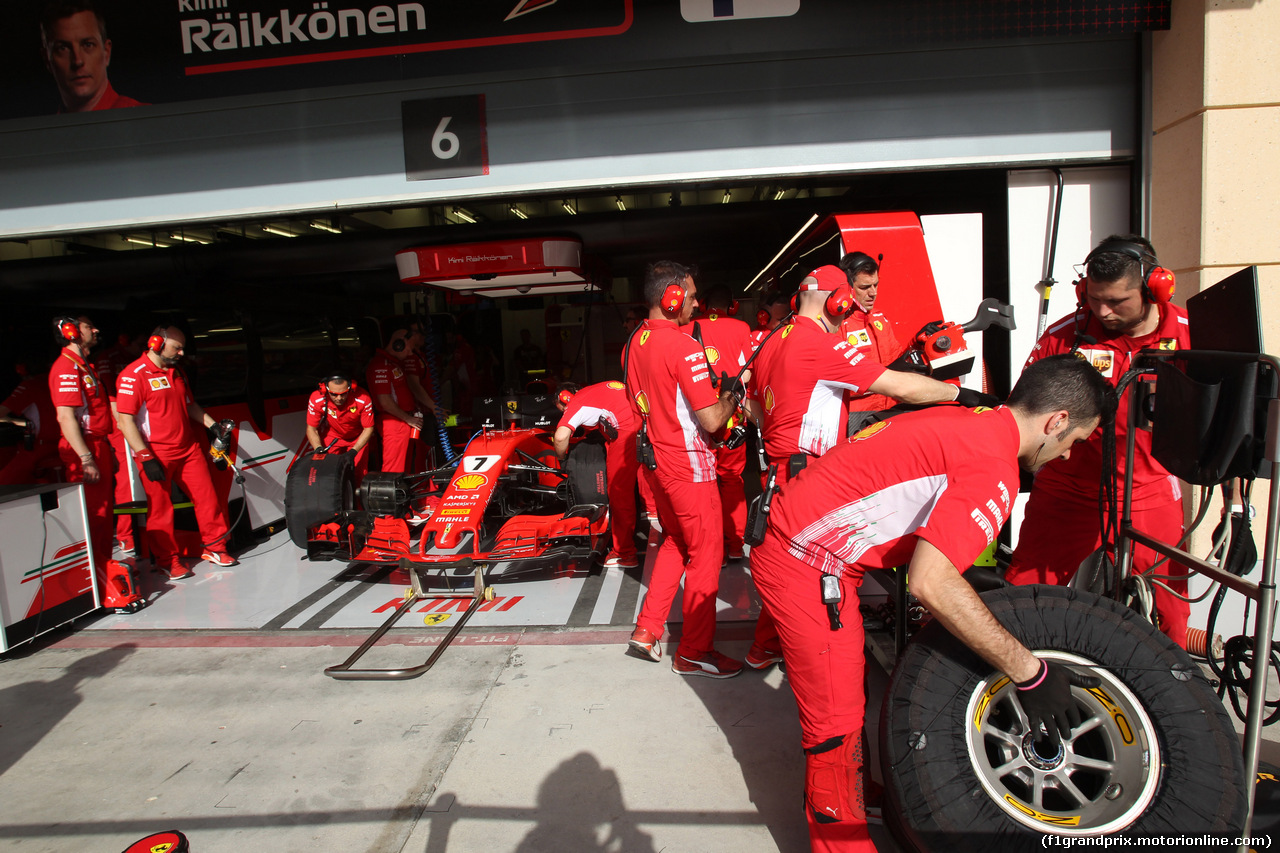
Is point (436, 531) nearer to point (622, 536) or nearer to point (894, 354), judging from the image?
point (622, 536)

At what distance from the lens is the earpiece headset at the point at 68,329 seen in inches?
169

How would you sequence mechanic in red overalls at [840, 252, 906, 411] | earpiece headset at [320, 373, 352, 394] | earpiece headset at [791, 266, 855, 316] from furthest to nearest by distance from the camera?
earpiece headset at [320, 373, 352, 394], mechanic in red overalls at [840, 252, 906, 411], earpiece headset at [791, 266, 855, 316]

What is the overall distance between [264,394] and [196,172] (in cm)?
236

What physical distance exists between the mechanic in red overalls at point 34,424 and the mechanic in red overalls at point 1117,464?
669 centimetres

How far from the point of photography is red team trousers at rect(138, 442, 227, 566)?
4770mm

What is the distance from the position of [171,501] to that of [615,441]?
348 centimetres

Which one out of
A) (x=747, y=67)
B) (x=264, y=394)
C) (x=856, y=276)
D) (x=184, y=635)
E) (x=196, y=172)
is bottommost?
(x=184, y=635)

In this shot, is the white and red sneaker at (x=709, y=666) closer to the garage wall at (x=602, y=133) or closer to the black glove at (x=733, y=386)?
the black glove at (x=733, y=386)

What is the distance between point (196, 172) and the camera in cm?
464

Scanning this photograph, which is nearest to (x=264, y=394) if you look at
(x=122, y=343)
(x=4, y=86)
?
(x=122, y=343)

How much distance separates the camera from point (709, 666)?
2971 millimetres

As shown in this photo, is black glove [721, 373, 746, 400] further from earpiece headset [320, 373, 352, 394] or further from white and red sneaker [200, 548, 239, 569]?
white and red sneaker [200, 548, 239, 569]

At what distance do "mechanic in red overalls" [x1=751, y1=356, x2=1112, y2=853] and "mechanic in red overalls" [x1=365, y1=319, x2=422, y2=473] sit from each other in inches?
200

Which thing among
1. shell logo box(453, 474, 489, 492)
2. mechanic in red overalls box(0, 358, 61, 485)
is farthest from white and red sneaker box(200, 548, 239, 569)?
shell logo box(453, 474, 489, 492)
